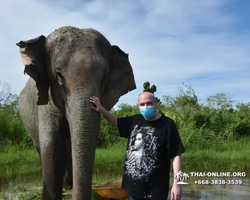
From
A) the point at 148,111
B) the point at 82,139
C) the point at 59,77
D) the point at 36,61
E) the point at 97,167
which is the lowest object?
the point at 97,167

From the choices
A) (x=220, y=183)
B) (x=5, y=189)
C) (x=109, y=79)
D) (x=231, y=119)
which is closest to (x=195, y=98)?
(x=231, y=119)

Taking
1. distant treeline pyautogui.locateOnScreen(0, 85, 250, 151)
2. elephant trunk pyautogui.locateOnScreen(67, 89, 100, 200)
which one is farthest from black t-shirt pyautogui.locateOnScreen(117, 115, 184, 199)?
distant treeline pyautogui.locateOnScreen(0, 85, 250, 151)

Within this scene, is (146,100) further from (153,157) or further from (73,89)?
(73,89)

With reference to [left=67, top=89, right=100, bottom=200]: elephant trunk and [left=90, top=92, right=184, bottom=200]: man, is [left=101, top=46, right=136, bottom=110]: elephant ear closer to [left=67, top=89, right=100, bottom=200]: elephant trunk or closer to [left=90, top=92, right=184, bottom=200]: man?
[left=67, top=89, right=100, bottom=200]: elephant trunk

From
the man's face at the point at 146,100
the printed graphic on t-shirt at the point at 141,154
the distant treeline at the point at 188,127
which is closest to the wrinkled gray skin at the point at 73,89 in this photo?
the printed graphic on t-shirt at the point at 141,154

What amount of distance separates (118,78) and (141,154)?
4.72ft

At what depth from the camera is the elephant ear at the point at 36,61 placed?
3945mm

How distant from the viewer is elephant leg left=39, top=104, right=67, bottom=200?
4148mm

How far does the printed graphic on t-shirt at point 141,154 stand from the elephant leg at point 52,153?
132cm

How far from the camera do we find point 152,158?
10.1 feet

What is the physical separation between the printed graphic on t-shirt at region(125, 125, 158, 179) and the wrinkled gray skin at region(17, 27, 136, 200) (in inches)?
15.3

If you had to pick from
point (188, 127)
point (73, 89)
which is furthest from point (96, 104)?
point (188, 127)

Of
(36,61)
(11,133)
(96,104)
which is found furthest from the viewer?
(11,133)

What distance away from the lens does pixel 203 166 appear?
8758 millimetres
